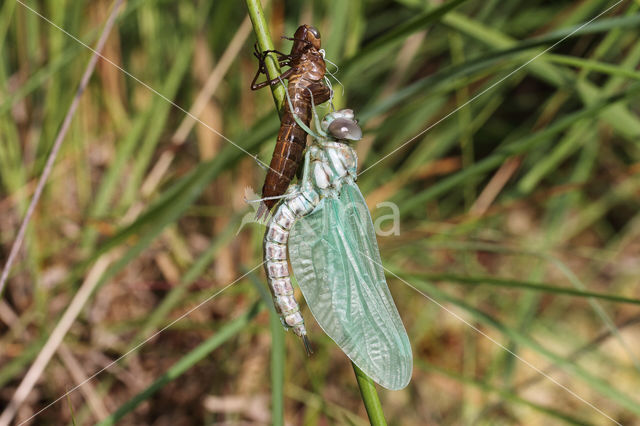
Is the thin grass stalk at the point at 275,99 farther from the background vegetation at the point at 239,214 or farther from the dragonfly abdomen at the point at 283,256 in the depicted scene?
the background vegetation at the point at 239,214

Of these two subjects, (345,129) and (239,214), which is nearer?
(345,129)

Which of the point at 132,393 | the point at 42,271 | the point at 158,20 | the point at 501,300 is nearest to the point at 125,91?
the point at 158,20

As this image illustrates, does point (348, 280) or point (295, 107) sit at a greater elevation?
point (295, 107)

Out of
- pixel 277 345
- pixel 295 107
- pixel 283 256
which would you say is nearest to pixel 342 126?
pixel 295 107

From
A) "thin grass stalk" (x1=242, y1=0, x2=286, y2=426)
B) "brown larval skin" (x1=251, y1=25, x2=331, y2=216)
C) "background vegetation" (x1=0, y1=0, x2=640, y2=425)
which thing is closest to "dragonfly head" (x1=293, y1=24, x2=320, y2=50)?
"brown larval skin" (x1=251, y1=25, x2=331, y2=216)

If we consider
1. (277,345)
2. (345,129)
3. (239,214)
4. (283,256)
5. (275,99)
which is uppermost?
(275,99)

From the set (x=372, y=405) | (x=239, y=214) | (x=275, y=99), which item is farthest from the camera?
(x=239, y=214)

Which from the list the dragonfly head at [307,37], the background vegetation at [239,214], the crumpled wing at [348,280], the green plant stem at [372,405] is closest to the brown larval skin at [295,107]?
the dragonfly head at [307,37]

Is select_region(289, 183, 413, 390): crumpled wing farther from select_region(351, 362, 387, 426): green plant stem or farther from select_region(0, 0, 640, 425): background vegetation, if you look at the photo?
select_region(0, 0, 640, 425): background vegetation

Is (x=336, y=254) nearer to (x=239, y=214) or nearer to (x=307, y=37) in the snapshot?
(x=307, y=37)
